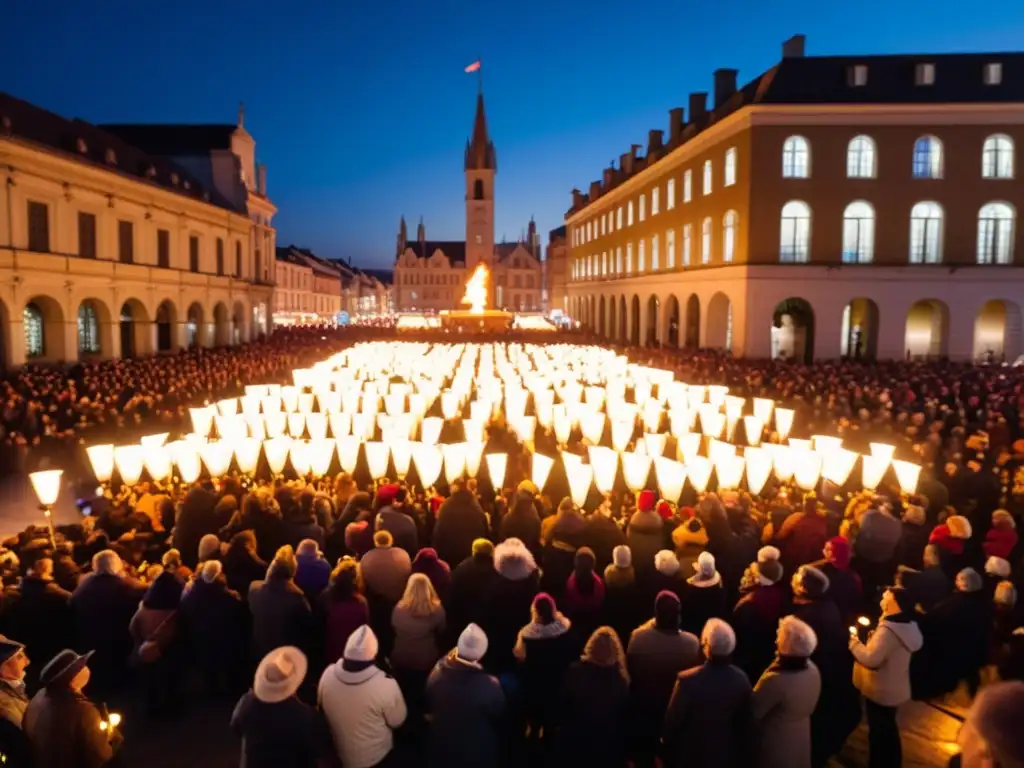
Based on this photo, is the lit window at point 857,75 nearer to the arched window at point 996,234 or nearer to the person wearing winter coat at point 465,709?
the arched window at point 996,234

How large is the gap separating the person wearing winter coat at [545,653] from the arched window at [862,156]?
3416 cm

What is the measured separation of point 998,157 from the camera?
33.7 meters

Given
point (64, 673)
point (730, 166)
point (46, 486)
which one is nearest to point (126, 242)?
point (730, 166)

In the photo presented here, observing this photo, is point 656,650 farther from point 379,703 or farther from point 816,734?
point 379,703

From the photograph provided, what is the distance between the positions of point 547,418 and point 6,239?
23.9 meters

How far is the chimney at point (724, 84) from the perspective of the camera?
136 feet

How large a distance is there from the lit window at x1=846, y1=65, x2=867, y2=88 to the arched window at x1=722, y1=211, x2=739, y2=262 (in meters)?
7.65

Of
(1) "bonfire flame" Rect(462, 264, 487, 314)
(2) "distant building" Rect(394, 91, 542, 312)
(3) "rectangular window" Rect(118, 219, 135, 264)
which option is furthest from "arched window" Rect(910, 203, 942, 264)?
(2) "distant building" Rect(394, 91, 542, 312)

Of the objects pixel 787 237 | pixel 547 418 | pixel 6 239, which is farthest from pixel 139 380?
pixel 787 237

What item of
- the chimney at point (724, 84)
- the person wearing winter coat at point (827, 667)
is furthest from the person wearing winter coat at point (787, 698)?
the chimney at point (724, 84)

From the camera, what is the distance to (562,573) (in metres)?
7.86

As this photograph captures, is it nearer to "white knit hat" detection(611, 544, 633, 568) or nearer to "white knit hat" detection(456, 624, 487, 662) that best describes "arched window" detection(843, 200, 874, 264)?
"white knit hat" detection(611, 544, 633, 568)

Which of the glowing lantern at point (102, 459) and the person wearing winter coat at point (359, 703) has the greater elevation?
the glowing lantern at point (102, 459)

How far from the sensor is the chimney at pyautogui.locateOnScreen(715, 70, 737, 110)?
41469 mm
